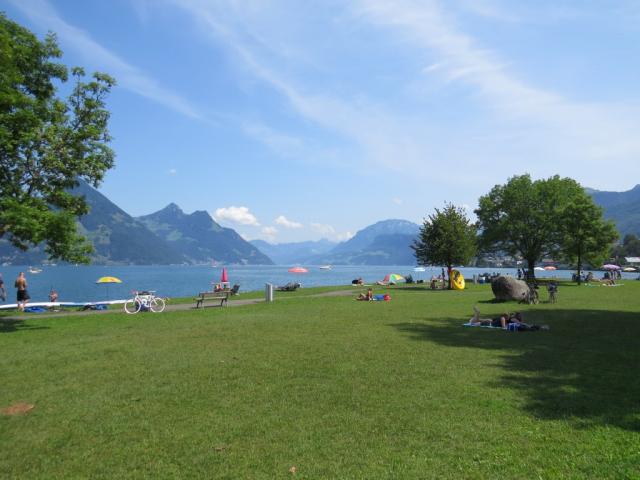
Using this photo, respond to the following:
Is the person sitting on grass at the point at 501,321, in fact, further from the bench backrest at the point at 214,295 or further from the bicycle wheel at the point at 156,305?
the bicycle wheel at the point at 156,305

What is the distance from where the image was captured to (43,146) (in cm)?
1867

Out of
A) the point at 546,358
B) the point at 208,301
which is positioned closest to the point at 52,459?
the point at 546,358

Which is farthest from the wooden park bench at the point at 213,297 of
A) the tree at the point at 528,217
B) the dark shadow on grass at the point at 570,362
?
the tree at the point at 528,217

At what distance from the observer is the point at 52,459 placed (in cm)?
586

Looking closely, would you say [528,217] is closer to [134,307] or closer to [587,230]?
[587,230]

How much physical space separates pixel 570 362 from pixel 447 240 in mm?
36763

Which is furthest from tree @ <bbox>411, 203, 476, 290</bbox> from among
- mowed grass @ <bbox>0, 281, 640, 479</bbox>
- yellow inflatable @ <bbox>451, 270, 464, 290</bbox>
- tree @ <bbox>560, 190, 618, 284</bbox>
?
mowed grass @ <bbox>0, 281, 640, 479</bbox>

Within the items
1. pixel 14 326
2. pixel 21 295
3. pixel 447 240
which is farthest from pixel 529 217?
pixel 14 326

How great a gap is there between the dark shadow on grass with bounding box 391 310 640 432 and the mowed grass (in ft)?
0.16

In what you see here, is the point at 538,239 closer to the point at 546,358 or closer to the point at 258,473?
the point at 546,358

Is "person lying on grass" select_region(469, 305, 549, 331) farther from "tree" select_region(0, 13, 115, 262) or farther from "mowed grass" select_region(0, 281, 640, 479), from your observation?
"tree" select_region(0, 13, 115, 262)

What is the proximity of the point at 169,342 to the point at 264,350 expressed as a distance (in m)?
3.42

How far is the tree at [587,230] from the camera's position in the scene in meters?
51.5

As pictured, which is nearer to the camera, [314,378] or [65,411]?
[65,411]
